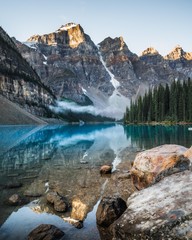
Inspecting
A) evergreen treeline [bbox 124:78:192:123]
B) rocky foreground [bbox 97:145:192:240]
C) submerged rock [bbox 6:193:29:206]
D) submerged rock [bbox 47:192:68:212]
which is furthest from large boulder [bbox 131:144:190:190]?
evergreen treeline [bbox 124:78:192:123]

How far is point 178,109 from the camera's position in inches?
4446

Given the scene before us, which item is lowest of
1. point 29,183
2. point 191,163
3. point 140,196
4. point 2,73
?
point 29,183

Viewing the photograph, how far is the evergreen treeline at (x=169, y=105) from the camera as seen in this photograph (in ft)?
364

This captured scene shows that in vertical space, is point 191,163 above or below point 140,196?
above

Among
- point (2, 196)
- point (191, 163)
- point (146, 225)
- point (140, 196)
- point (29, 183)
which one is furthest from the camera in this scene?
point (29, 183)

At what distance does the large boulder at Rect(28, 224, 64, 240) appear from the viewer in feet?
26.6

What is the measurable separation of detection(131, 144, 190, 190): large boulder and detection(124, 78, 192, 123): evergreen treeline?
325ft

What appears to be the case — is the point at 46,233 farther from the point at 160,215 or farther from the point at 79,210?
the point at 160,215

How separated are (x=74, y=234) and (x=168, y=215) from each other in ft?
12.9

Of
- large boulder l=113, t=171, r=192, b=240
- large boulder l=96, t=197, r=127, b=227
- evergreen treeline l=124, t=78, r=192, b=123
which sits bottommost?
large boulder l=96, t=197, r=127, b=227

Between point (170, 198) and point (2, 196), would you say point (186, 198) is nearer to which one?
point (170, 198)

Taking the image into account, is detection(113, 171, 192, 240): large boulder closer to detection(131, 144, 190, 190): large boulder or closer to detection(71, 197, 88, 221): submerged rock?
detection(131, 144, 190, 190): large boulder

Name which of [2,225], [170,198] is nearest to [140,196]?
[170,198]

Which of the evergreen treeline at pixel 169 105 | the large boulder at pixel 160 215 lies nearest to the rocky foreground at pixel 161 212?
the large boulder at pixel 160 215
